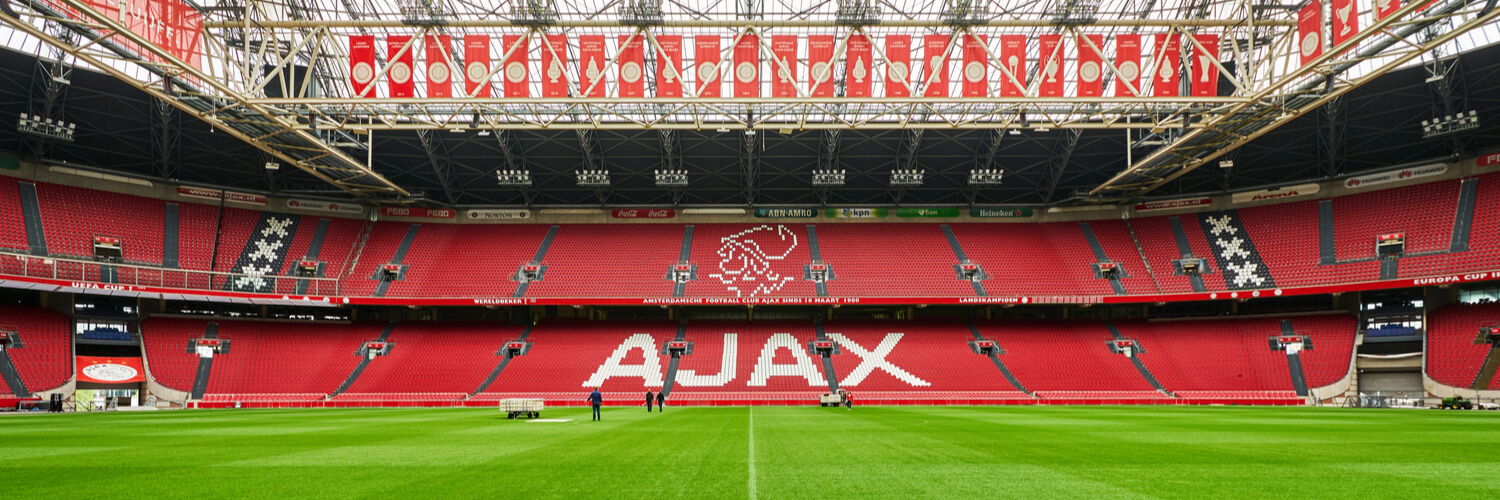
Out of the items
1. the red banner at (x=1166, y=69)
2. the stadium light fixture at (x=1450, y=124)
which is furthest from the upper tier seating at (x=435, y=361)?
the stadium light fixture at (x=1450, y=124)

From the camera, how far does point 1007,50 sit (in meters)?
25.7

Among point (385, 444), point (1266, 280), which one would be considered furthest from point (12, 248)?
point (1266, 280)

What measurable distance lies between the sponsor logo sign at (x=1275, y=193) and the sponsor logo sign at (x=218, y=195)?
63414 millimetres

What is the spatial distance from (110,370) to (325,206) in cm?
1618

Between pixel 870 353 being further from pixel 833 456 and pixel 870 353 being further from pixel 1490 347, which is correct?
pixel 833 456

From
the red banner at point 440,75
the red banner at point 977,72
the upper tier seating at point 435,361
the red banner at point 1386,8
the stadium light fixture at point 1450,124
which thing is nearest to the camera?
the red banner at point 1386,8

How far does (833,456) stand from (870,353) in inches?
1496

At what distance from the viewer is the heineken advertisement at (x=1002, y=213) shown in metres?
59.7

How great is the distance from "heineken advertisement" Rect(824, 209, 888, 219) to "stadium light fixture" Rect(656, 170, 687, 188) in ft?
39.5

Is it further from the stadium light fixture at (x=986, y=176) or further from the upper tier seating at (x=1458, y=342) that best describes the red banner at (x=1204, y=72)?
the upper tier seating at (x=1458, y=342)

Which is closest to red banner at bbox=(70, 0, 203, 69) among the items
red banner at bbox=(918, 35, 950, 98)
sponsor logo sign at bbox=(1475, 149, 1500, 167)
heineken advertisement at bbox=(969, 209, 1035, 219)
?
red banner at bbox=(918, 35, 950, 98)

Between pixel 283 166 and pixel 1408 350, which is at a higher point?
pixel 283 166

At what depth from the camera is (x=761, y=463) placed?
12930 mm

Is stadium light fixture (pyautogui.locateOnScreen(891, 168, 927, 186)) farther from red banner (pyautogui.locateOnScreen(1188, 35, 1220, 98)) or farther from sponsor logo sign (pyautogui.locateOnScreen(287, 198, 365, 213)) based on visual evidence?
sponsor logo sign (pyautogui.locateOnScreen(287, 198, 365, 213))
